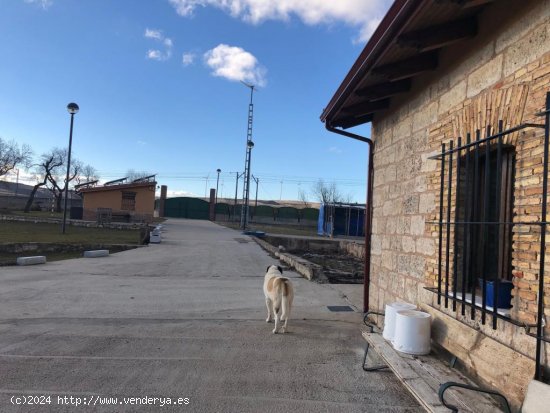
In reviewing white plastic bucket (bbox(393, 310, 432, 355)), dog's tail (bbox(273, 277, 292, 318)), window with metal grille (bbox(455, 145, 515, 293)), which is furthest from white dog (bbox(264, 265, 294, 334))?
window with metal grille (bbox(455, 145, 515, 293))

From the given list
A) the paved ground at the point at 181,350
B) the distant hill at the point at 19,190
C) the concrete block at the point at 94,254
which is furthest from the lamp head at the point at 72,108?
the distant hill at the point at 19,190

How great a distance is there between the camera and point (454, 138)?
413cm

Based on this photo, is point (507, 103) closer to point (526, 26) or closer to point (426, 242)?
point (526, 26)

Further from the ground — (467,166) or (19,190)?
(19,190)

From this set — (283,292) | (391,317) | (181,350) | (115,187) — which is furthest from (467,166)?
(115,187)

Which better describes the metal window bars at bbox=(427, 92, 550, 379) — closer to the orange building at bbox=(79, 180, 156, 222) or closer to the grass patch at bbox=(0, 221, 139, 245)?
the grass patch at bbox=(0, 221, 139, 245)

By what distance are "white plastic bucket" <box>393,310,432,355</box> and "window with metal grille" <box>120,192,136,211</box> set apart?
38023mm

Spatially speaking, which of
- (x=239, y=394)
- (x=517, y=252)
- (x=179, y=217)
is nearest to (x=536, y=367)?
(x=517, y=252)

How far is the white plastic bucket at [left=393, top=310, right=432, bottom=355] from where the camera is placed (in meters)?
4.09

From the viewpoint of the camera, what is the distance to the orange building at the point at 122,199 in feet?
127

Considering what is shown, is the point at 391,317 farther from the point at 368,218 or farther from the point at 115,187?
the point at 115,187

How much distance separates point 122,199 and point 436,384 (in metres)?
39.2

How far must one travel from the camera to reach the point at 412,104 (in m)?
5.23

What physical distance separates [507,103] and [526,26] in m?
0.56
